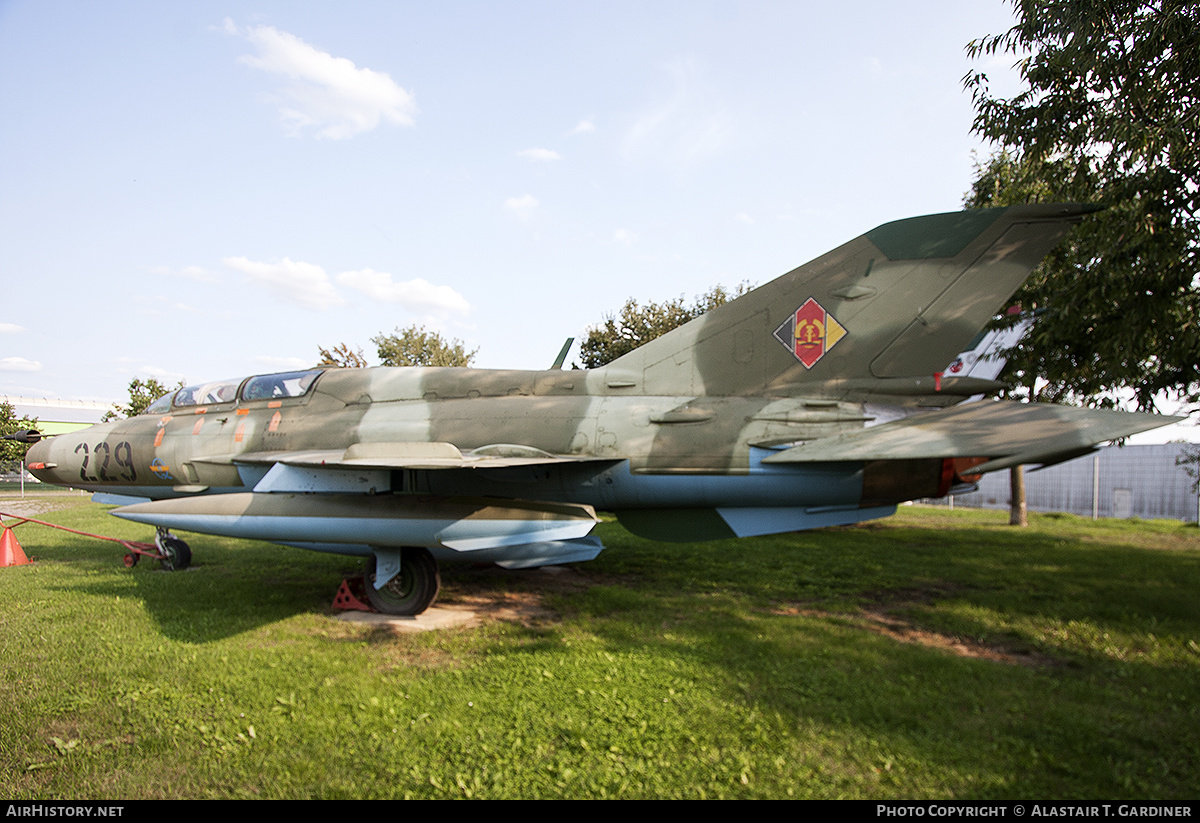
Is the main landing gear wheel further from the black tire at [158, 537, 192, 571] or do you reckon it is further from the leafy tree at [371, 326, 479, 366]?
the leafy tree at [371, 326, 479, 366]

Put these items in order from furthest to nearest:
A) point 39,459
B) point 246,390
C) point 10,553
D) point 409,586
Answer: point 10,553
point 39,459
point 246,390
point 409,586

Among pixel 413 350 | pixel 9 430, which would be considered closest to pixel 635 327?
pixel 413 350

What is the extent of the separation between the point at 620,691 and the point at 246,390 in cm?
693

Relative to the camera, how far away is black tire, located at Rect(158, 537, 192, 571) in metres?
8.74

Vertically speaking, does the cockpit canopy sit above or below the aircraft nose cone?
above

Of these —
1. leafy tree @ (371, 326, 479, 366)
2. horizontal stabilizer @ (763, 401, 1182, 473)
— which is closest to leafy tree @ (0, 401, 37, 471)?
leafy tree @ (371, 326, 479, 366)

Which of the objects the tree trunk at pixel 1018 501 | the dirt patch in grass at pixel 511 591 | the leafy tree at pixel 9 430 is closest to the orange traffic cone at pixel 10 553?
the dirt patch in grass at pixel 511 591

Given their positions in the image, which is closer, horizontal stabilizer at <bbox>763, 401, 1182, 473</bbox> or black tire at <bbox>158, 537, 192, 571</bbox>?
horizontal stabilizer at <bbox>763, 401, 1182, 473</bbox>

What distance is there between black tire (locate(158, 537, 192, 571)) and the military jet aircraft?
2515 millimetres

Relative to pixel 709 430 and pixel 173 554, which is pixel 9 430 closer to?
pixel 173 554

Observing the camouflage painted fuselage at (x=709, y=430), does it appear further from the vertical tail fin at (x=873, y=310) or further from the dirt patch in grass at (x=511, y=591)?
the dirt patch in grass at (x=511, y=591)

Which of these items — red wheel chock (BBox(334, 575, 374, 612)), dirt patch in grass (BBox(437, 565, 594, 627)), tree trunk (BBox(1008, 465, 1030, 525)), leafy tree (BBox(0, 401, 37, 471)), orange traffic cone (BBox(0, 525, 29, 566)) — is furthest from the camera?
leafy tree (BBox(0, 401, 37, 471))

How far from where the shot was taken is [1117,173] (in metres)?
7.45

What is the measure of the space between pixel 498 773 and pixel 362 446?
3410 mm
